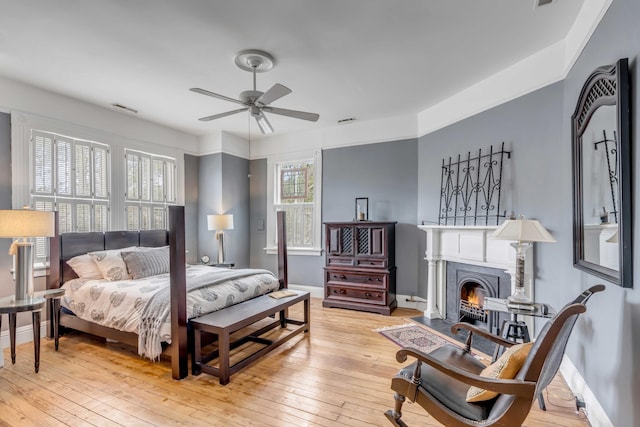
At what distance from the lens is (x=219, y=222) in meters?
5.07

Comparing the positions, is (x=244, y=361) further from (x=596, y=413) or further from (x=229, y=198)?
(x=229, y=198)

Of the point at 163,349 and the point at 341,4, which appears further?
the point at 163,349

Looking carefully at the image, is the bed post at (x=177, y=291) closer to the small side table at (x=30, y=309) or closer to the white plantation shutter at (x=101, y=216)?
the small side table at (x=30, y=309)

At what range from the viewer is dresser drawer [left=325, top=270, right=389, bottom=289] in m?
4.52

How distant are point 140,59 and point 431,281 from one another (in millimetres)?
4163

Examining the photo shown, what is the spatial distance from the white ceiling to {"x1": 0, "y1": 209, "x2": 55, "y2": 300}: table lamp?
4.87 ft

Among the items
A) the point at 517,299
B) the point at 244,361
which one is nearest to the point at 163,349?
the point at 244,361

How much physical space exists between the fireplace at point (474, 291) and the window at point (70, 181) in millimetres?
4730

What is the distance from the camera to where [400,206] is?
15.8 ft

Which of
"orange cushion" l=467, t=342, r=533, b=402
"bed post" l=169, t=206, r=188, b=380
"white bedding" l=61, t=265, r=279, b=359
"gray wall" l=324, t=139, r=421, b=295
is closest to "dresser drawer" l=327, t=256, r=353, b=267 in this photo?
"gray wall" l=324, t=139, r=421, b=295

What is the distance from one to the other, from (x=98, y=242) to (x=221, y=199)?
1.91 m

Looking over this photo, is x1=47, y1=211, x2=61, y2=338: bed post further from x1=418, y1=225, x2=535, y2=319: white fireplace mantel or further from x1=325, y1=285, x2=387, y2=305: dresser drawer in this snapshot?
x1=418, y1=225, x2=535, y2=319: white fireplace mantel

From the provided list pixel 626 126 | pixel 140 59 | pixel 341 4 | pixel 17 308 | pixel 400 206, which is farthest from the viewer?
pixel 400 206

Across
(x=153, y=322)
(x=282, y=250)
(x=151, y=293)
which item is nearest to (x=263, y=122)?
(x=282, y=250)
